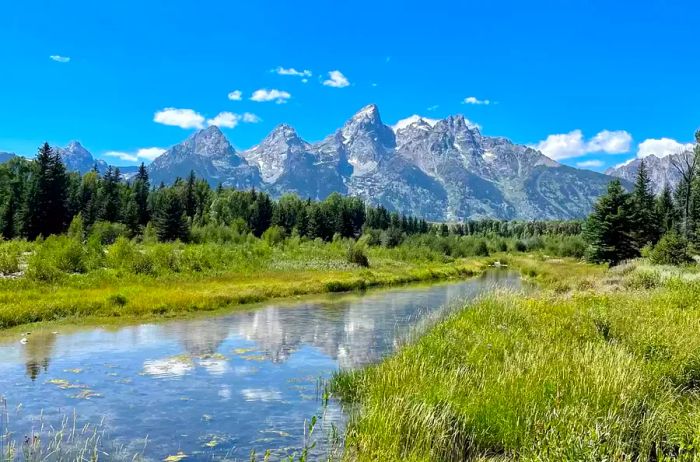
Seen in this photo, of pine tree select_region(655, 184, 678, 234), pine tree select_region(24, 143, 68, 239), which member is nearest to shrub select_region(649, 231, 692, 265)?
pine tree select_region(655, 184, 678, 234)

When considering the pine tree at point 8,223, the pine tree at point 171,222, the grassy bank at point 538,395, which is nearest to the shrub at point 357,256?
the pine tree at point 171,222

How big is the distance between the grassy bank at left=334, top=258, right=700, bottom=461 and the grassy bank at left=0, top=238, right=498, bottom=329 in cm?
1881

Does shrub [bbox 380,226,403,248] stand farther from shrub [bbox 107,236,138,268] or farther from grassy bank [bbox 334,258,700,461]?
grassy bank [bbox 334,258,700,461]

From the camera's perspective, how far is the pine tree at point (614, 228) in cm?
6619

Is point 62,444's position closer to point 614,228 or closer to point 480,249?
point 614,228

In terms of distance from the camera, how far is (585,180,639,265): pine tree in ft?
217

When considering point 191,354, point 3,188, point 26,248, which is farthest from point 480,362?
point 3,188

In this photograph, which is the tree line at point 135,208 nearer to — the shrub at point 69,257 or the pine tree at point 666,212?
the shrub at point 69,257

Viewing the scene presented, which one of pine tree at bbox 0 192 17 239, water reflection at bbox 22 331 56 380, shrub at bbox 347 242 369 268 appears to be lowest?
water reflection at bbox 22 331 56 380

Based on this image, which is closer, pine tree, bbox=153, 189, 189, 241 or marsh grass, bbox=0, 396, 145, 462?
marsh grass, bbox=0, 396, 145, 462

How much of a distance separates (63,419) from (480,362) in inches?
392

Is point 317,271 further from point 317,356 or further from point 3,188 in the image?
point 3,188

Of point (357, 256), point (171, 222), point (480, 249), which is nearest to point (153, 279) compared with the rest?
point (357, 256)

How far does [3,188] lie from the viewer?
320 ft
